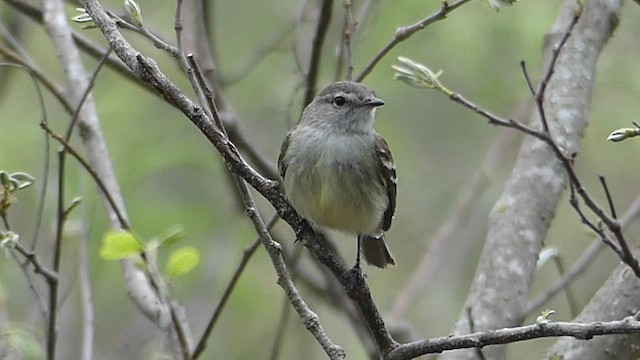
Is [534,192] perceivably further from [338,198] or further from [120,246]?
[120,246]

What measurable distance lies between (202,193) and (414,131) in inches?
82.2

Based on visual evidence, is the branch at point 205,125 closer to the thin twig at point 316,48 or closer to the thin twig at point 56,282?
the thin twig at point 56,282

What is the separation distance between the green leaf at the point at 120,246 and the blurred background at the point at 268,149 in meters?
1.55

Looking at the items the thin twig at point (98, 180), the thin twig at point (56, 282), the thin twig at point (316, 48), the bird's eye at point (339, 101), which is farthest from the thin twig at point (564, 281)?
the thin twig at point (56, 282)

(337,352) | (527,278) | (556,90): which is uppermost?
(556,90)

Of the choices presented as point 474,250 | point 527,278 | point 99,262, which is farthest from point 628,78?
point 99,262

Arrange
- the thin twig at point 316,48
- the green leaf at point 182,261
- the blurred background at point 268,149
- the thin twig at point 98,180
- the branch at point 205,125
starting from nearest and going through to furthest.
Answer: the branch at point 205,125
the green leaf at point 182,261
the thin twig at point 98,180
the thin twig at point 316,48
the blurred background at point 268,149

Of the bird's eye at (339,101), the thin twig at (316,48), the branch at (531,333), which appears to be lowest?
the branch at (531,333)

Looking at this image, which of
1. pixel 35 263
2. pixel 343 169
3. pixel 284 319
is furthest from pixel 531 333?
pixel 284 319

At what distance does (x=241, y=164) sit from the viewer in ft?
9.93

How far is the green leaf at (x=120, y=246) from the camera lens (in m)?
3.34

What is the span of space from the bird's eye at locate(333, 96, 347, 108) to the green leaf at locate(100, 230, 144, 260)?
2.02 meters

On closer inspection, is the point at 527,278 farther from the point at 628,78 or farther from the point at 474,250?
the point at 474,250

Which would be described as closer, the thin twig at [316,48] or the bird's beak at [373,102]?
the thin twig at [316,48]
